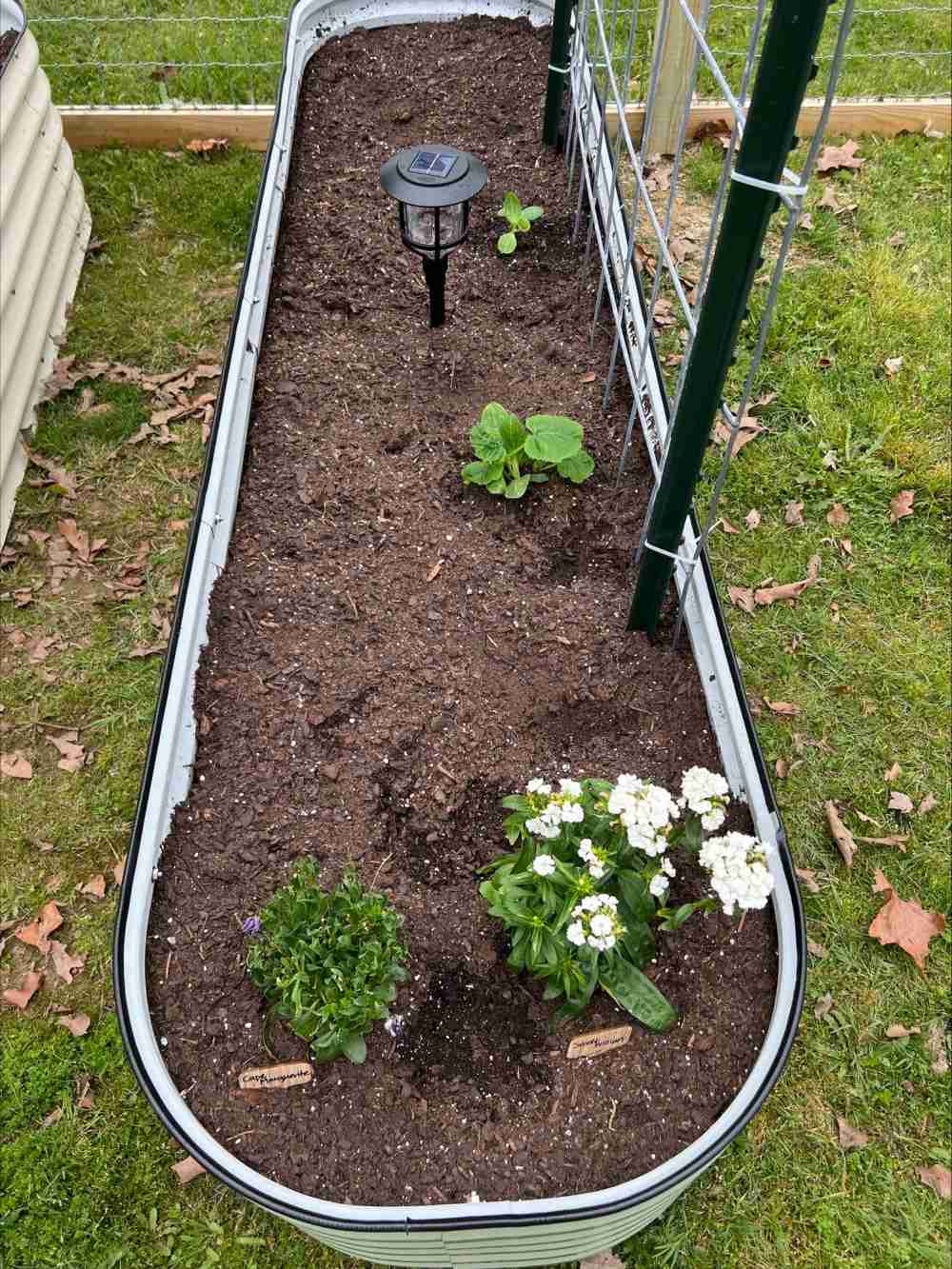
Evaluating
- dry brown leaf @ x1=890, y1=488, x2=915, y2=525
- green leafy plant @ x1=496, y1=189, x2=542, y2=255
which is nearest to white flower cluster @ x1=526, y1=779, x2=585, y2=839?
dry brown leaf @ x1=890, y1=488, x2=915, y2=525

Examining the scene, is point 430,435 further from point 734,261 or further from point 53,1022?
point 53,1022

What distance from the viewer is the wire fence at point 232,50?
5055mm

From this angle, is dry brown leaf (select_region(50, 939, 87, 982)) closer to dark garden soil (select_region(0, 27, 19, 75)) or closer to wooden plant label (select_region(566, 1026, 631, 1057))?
wooden plant label (select_region(566, 1026, 631, 1057))

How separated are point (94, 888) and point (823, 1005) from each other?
1.98 metres


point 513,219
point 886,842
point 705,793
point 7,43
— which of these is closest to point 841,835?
point 886,842

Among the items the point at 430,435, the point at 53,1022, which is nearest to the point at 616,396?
the point at 430,435

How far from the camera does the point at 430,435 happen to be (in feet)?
9.89

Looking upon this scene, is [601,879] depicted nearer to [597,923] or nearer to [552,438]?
[597,923]

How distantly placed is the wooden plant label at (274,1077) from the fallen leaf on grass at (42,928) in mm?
1015

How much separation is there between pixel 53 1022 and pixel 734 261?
2408mm

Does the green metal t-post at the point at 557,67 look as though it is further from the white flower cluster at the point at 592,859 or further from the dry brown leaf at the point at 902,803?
the white flower cluster at the point at 592,859

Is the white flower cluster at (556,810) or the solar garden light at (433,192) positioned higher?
the solar garden light at (433,192)

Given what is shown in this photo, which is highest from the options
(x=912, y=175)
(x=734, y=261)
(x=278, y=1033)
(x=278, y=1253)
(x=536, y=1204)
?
(x=734, y=261)

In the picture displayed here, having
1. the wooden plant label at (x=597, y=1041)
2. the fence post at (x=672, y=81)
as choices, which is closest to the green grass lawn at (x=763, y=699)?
the fence post at (x=672, y=81)
